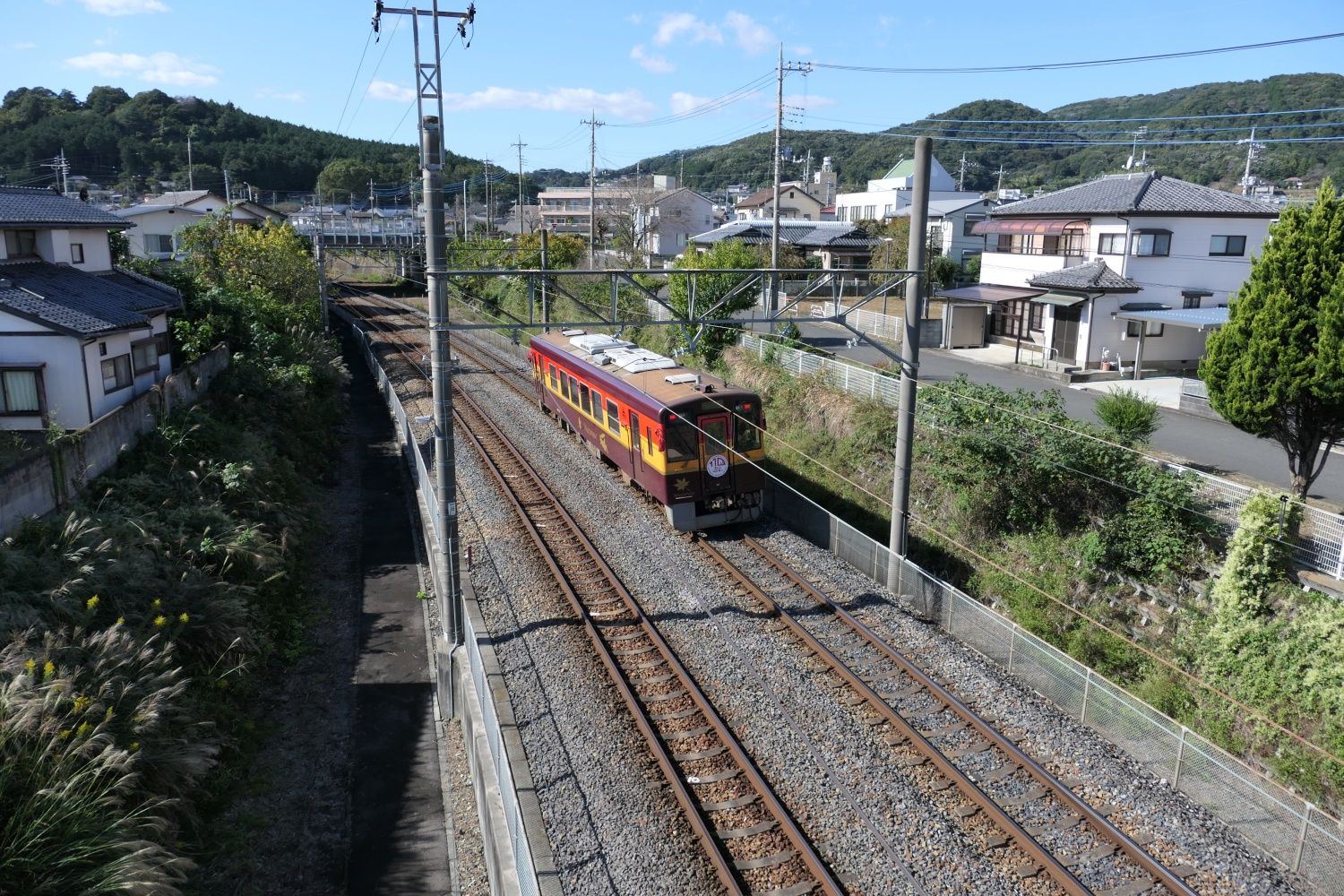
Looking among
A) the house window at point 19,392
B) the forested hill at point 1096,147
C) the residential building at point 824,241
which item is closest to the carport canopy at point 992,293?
the residential building at point 824,241

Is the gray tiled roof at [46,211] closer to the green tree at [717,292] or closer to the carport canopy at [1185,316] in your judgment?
the green tree at [717,292]

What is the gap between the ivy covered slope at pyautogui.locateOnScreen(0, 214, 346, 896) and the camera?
7543mm

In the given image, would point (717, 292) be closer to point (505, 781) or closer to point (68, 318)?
point (68, 318)

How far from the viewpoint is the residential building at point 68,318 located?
15477 mm

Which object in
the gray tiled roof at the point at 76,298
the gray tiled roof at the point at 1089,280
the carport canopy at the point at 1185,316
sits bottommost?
the carport canopy at the point at 1185,316

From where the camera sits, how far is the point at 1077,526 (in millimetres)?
12859

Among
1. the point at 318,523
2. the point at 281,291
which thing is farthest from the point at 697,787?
the point at 281,291

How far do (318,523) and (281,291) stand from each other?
61.8 ft

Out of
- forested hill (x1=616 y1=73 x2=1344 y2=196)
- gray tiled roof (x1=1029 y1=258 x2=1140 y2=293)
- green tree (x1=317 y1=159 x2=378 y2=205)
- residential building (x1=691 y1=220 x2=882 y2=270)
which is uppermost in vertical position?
forested hill (x1=616 y1=73 x2=1344 y2=196)

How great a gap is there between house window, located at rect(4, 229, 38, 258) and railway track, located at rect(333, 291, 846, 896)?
13135mm

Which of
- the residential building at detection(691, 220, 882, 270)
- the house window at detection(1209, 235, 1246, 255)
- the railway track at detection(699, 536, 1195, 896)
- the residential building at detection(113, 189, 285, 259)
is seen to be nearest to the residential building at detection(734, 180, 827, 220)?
the residential building at detection(691, 220, 882, 270)

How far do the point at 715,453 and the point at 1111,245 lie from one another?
60.0 ft

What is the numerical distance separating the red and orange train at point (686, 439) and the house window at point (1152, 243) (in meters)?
16.8

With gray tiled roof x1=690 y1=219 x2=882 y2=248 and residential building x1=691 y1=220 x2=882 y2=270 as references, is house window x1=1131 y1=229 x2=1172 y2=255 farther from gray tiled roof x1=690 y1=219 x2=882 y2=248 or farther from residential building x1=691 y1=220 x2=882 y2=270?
gray tiled roof x1=690 y1=219 x2=882 y2=248
